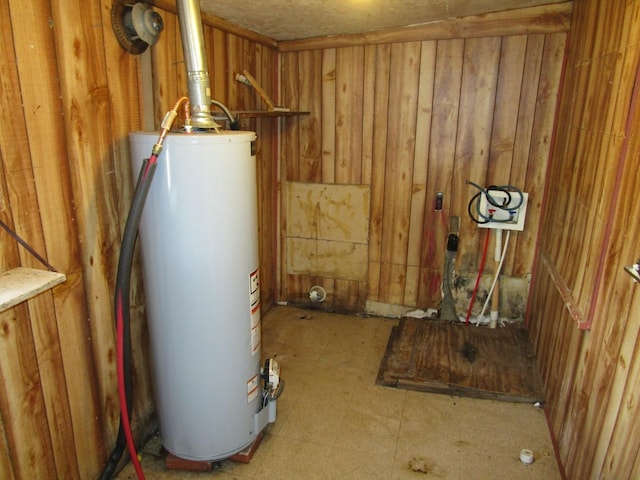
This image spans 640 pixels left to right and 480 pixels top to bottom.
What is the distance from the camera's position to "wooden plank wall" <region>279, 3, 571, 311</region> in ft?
9.28

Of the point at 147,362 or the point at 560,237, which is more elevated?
the point at 560,237

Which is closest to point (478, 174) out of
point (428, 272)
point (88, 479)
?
point (428, 272)

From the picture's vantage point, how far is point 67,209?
1.62 metres

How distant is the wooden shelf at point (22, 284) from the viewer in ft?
3.79

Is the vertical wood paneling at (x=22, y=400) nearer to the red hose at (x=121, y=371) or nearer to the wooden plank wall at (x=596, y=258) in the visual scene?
the red hose at (x=121, y=371)

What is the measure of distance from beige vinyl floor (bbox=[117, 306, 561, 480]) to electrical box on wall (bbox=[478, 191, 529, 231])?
3.72 feet

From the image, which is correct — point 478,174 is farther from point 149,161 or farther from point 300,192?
point 149,161

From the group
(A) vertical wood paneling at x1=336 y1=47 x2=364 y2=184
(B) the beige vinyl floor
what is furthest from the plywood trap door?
(A) vertical wood paneling at x1=336 y1=47 x2=364 y2=184

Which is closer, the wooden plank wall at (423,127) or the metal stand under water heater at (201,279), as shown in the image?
the metal stand under water heater at (201,279)

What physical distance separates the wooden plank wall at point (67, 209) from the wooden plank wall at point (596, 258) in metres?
1.92

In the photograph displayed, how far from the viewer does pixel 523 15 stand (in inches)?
106

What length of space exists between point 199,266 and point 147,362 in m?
0.76

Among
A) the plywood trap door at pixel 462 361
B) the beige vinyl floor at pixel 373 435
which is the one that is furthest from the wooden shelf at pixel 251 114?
the plywood trap door at pixel 462 361

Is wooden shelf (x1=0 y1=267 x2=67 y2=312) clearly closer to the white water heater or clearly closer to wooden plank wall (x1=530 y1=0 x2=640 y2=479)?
the white water heater
